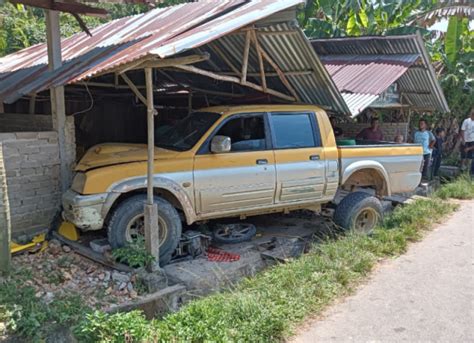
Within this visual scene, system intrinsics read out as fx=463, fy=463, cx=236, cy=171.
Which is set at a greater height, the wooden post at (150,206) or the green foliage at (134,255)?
the wooden post at (150,206)

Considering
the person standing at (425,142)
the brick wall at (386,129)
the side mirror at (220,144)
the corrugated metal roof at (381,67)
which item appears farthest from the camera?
the brick wall at (386,129)

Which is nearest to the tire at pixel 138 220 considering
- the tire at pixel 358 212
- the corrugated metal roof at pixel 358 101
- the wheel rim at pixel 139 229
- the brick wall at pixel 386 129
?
the wheel rim at pixel 139 229

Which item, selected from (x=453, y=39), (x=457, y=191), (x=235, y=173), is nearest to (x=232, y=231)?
(x=235, y=173)

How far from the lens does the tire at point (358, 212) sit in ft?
24.6

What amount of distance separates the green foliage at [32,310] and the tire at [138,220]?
104cm

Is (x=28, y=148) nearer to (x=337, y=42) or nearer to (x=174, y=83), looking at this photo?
(x=174, y=83)

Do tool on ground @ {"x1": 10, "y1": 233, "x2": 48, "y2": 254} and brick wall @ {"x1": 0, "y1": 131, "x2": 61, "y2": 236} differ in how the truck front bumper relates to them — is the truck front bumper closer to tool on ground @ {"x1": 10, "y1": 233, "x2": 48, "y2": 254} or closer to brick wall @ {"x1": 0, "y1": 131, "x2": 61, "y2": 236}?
tool on ground @ {"x1": 10, "y1": 233, "x2": 48, "y2": 254}

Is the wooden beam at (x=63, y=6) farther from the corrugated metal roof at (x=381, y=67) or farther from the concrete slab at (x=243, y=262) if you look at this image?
the corrugated metal roof at (x=381, y=67)

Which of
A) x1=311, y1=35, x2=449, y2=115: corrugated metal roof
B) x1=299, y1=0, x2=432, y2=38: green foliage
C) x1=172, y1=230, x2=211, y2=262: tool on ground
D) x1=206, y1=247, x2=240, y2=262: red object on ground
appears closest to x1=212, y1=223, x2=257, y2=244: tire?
x1=206, y1=247, x2=240, y2=262: red object on ground

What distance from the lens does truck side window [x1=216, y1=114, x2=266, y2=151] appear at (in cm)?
663

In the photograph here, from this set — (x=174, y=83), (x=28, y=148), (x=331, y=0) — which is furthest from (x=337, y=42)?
(x=28, y=148)

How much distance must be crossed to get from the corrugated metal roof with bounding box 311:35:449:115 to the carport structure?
5.14ft

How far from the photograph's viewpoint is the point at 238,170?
6438 mm

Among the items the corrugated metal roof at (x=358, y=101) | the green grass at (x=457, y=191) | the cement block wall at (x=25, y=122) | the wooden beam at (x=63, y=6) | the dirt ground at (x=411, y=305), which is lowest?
the dirt ground at (x=411, y=305)
